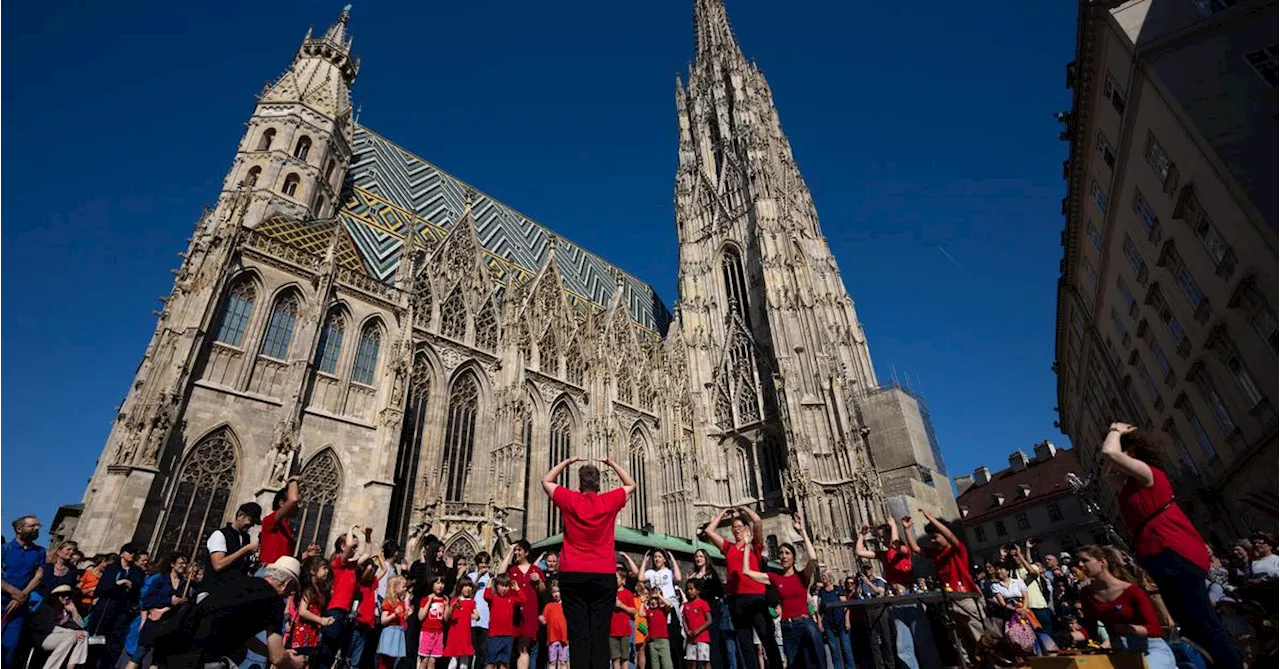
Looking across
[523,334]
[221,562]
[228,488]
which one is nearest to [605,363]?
[523,334]

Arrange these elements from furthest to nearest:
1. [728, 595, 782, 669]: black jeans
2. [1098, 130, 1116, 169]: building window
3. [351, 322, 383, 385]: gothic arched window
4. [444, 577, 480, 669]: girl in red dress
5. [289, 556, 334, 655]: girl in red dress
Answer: [351, 322, 383, 385]: gothic arched window
[1098, 130, 1116, 169]: building window
[444, 577, 480, 669]: girl in red dress
[289, 556, 334, 655]: girl in red dress
[728, 595, 782, 669]: black jeans

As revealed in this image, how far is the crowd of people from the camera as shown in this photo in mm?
3508

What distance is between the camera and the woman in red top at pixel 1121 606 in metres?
3.36

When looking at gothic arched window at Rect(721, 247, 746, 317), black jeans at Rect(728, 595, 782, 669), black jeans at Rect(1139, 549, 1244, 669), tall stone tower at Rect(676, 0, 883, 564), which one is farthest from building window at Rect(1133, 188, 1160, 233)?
gothic arched window at Rect(721, 247, 746, 317)

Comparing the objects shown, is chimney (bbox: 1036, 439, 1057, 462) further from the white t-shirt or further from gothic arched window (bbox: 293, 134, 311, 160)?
gothic arched window (bbox: 293, 134, 311, 160)

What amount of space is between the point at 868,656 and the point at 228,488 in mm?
15818

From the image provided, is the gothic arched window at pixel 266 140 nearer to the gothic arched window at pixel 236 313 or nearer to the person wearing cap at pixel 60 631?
the gothic arched window at pixel 236 313

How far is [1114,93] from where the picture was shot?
565 inches

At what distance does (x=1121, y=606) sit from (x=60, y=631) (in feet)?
31.7

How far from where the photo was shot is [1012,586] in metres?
7.09


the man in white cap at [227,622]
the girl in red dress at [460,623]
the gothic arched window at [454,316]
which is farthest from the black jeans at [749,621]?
the gothic arched window at [454,316]

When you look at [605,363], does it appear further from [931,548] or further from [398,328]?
[931,548]

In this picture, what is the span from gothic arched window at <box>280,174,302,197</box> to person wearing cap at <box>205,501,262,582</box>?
67.3 feet

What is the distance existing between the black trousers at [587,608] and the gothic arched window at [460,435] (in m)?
17.0
